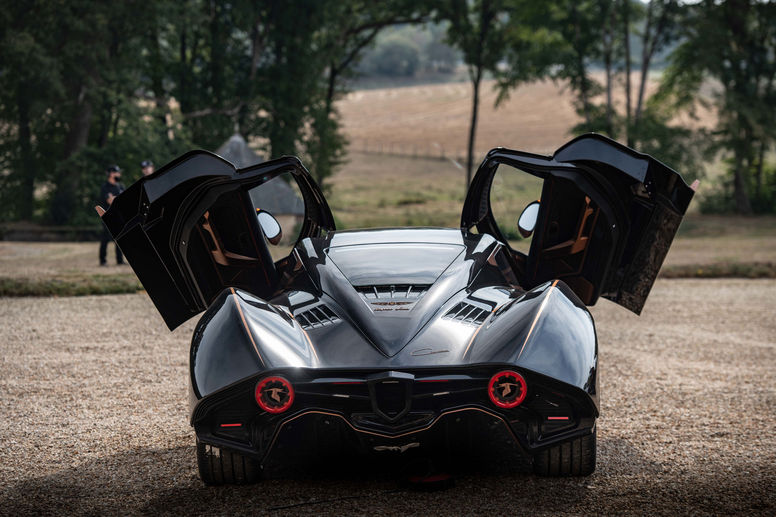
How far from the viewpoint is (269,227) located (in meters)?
5.59

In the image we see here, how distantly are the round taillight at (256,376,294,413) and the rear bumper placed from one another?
0.02m

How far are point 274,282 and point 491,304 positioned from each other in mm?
1611

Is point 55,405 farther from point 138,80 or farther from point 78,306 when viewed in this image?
point 138,80

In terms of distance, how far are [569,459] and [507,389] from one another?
Result: 0.78 metres

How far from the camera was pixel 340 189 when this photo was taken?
49688 mm

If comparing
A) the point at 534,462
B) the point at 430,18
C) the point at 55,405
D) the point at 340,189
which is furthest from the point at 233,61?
the point at 534,462

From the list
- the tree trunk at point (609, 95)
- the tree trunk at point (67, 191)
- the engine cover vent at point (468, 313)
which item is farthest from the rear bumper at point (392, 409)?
the tree trunk at point (609, 95)

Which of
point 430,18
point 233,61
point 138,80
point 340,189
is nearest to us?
point 138,80

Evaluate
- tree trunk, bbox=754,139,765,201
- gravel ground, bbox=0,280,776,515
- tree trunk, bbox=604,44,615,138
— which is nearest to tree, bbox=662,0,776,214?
tree trunk, bbox=754,139,765,201

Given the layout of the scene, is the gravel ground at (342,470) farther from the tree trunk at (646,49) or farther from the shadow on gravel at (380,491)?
the tree trunk at (646,49)

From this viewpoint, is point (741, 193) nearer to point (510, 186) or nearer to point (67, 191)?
point (67, 191)

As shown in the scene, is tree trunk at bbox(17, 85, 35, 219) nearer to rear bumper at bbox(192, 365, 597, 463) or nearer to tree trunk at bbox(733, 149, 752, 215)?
tree trunk at bbox(733, 149, 752, 215)

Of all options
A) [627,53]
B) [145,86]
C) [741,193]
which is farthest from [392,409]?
[627,53]

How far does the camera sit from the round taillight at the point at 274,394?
3.75 metres
